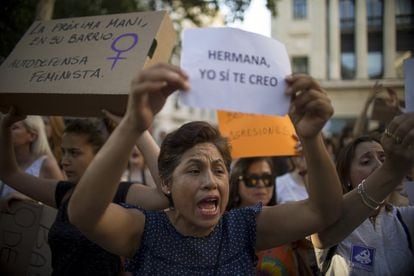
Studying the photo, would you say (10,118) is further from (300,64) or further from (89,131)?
(300,64)

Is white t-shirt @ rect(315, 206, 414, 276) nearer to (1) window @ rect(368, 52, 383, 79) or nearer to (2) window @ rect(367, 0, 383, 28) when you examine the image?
(1) window @ rect(368, 52, 383, 79)

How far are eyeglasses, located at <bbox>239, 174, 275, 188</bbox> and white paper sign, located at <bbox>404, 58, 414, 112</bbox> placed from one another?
1671 mm

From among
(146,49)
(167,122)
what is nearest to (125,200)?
Result: (146,49)

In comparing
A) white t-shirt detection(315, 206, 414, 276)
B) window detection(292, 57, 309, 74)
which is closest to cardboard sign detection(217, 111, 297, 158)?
white t-shirt detection(315, 206, 414, 276)

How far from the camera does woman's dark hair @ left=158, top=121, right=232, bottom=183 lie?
6.12ft

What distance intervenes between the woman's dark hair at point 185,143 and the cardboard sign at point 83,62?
0.29 meters

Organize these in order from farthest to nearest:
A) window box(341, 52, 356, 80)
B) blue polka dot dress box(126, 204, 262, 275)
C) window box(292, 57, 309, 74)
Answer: window box(341, 52, 356, 80) < window box(292, 57, 309, 74) < blue polka dot dress box(126, 204, 262, 275)

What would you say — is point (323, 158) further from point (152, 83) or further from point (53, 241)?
point (53, 241)

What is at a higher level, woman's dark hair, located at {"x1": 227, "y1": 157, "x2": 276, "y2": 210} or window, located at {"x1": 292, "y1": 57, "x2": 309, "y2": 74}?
window, located at {"x1": 292, "y1": 57, "x2": 309, "y2": 74}

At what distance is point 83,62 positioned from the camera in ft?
6.84

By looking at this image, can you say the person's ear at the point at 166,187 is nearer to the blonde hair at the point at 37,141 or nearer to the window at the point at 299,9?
the blonde hair at the point at 37,141

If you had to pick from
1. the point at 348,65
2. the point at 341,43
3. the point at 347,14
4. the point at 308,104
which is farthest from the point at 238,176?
the point at 347,14

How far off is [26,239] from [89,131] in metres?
0.93

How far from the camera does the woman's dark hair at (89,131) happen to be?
2736 mm
